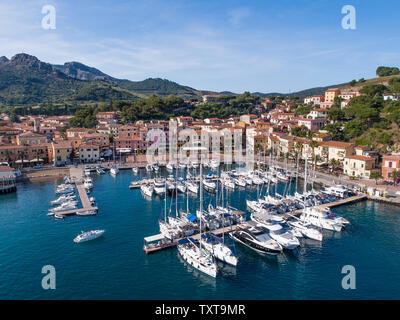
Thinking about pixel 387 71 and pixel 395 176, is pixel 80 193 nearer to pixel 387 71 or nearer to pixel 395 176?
pixel 395 176

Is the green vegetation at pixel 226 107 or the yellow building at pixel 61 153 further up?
the green vegetation at pixel 226 107

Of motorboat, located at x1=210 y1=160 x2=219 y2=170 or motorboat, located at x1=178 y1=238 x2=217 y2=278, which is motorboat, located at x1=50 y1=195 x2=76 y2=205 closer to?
motorboat, located at x1=178 y1=238 x2=217 y2=278

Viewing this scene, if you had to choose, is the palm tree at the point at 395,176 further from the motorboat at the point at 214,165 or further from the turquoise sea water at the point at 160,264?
the motorboat at the point at 214,165

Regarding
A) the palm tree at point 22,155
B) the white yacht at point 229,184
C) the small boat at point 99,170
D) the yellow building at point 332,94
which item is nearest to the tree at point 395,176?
the white yacht at point 229,184

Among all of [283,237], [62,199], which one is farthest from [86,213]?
[283,237]

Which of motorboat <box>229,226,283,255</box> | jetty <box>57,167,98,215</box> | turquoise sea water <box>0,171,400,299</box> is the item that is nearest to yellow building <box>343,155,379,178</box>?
turquoise sea water <box>0,171,400,299</box>

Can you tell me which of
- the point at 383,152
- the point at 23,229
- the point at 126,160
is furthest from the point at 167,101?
the point at 23,229
